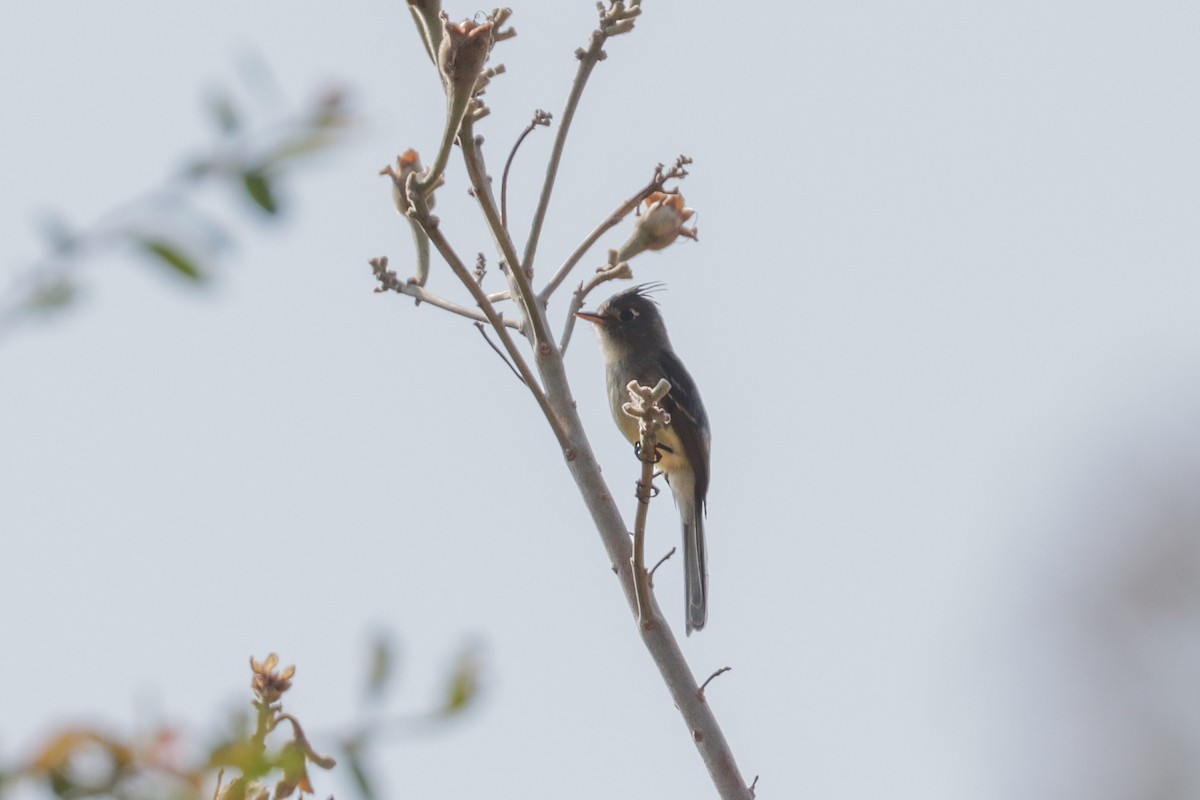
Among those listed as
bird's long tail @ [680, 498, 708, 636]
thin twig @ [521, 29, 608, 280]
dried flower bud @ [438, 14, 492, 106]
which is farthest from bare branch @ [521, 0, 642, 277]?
bird's long tail @ [680, 498, 708, 636]

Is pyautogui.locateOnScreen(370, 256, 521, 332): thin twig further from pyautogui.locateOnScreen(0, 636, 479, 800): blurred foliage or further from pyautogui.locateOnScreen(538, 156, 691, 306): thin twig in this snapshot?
pyautogui.locateOnScreen(0, 636, 479, 800): blurred foliage

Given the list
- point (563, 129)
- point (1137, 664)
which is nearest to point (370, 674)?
point (563, 129)

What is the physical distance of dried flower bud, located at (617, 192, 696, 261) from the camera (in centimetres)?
395

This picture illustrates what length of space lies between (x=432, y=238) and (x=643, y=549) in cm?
88

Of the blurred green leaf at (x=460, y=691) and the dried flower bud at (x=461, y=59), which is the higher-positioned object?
the dried flower bud at (x=461, y=59)

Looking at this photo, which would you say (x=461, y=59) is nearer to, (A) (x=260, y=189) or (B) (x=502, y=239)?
(B) (x=502, y=239)

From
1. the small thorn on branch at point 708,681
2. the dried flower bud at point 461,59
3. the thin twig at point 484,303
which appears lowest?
the small thorn on branch at point 708,681

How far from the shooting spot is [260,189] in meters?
0.92

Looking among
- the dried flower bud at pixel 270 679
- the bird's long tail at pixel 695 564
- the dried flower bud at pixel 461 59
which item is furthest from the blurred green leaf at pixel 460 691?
the bird's long tail at pixel 695 564

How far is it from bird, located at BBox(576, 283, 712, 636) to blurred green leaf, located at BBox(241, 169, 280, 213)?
483cm

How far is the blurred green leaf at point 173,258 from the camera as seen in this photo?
87 cm

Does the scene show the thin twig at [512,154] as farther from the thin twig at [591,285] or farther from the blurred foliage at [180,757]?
the blurred foliage at [180,757]

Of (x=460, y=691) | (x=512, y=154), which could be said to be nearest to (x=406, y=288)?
(x=512, y=154)

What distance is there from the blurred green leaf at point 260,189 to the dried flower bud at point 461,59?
6.57 feet
